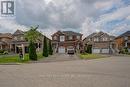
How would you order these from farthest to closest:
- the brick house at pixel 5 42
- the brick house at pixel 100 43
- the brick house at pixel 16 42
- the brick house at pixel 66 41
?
the brick house at pixel 100 43
the brick house at pixel 5 42
the brick house at pixel 66 41
the brick house at pixel 16 42

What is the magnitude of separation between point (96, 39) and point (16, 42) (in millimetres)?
33914

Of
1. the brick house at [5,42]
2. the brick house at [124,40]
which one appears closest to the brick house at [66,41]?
the brick house at [124,40]

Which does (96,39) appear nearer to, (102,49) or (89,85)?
(102,49)

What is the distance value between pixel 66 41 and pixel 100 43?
14846mm

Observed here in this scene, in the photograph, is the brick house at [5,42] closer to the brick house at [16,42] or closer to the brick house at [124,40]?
the brick house at [16,42]

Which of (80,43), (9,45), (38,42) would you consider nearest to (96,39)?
(80,43)

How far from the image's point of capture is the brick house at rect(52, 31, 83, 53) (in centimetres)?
8100

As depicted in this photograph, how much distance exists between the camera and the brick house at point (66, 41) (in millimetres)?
81000

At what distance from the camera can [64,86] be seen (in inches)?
424

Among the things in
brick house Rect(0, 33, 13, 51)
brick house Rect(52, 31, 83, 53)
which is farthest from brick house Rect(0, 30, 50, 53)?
brick house Rect(52, 31, 83, 53)

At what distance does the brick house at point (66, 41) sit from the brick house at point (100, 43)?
481 centimetres

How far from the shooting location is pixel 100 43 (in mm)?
88062

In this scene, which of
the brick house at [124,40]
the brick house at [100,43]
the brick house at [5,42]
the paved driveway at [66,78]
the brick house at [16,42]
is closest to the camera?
the paved driveway at [66,78]

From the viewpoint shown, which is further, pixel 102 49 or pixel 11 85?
pixel 102 49
